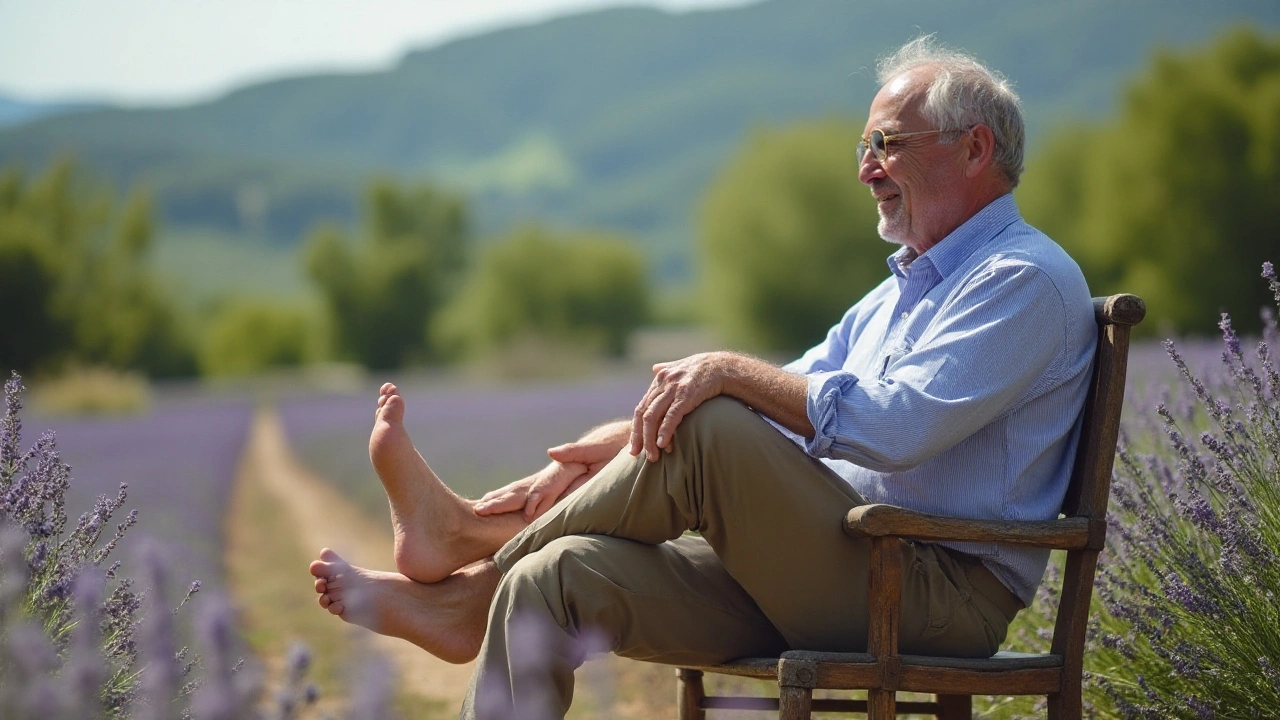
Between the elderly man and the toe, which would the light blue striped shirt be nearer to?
the elderly man

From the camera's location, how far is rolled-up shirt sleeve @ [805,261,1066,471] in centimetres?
223

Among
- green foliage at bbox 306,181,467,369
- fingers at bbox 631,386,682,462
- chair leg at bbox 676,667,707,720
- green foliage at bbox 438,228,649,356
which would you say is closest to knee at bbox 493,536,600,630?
fingers at bbox 631,386,682,462

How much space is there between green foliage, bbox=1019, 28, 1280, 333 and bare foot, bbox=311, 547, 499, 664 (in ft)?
84.8

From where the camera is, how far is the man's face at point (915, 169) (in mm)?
2633

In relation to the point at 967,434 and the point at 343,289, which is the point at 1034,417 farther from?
the point at 343,289

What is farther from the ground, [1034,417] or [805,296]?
[1034,417]

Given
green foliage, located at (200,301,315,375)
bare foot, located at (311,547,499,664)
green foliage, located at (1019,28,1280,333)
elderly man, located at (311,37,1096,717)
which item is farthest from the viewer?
green foliage, located at (200,301,315,375)

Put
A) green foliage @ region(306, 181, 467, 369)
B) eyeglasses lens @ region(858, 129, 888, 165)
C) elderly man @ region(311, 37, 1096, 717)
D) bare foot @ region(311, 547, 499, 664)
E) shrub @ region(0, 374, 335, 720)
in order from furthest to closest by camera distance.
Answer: green foliage @ region(306, 181, 467, 369) < eyeglasses lens @ region(858, 129, 888, 165) < bare foot @ region(311, 547, 499, 664) < elderly man @ region(311, 37, 1096, 717) < shrub @ region(0, 374, 335, 720)

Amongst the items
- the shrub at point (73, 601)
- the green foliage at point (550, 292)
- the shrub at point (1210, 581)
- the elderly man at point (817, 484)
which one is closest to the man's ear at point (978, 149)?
the elderly man at point (817, 484)

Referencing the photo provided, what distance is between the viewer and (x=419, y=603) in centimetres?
258

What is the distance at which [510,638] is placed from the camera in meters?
A: 2.12

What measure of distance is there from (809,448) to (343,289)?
2254 inches

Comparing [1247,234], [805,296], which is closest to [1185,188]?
[1247,234]

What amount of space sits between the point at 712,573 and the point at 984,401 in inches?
22.7
